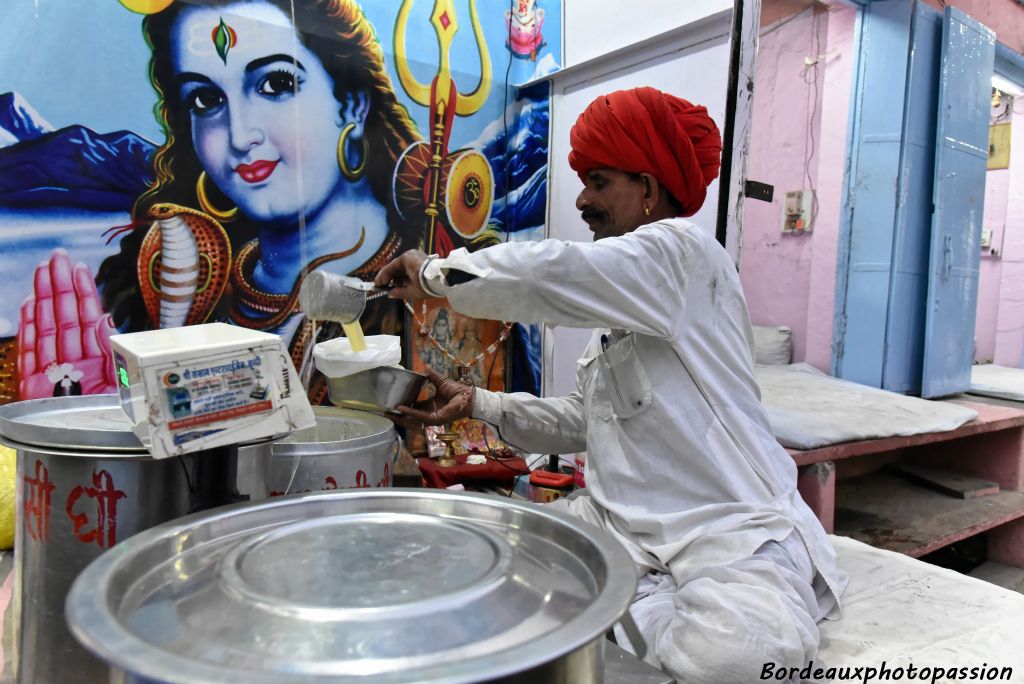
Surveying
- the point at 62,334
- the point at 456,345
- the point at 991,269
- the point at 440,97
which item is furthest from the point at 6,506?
the point at 991,269

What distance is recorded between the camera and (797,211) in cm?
455

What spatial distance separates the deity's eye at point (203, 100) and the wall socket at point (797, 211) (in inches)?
144

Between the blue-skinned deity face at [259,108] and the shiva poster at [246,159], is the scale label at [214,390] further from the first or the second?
A: the blue-skinned deity face at [259,108]

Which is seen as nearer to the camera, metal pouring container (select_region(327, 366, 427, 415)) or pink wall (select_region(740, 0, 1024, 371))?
metal pouring container (select_region(327, 366, 427, 415))

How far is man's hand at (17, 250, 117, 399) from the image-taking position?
2.39 metres

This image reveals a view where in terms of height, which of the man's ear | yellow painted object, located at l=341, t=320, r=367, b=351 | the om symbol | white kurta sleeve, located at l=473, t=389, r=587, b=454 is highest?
the om symbol

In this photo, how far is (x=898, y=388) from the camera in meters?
4.03

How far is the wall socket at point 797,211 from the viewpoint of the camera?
176 inches

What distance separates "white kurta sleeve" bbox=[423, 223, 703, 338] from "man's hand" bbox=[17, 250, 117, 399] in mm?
1690

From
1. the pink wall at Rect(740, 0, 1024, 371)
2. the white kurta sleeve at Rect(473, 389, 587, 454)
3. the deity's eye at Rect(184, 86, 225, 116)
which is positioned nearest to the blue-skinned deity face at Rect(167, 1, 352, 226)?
the deity's eye at Rect(184, 86, 225, 116)

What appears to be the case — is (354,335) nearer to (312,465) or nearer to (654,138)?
(312,465)

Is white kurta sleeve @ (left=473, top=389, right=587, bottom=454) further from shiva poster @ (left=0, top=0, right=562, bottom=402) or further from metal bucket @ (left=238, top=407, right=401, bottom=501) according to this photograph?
shiva poster @ (left=0, top=0, right=562, bottom=402)

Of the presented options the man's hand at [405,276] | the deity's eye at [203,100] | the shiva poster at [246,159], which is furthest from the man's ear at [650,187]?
the deity's eye at [203,100]

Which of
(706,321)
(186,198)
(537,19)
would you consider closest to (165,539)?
(706,321)
